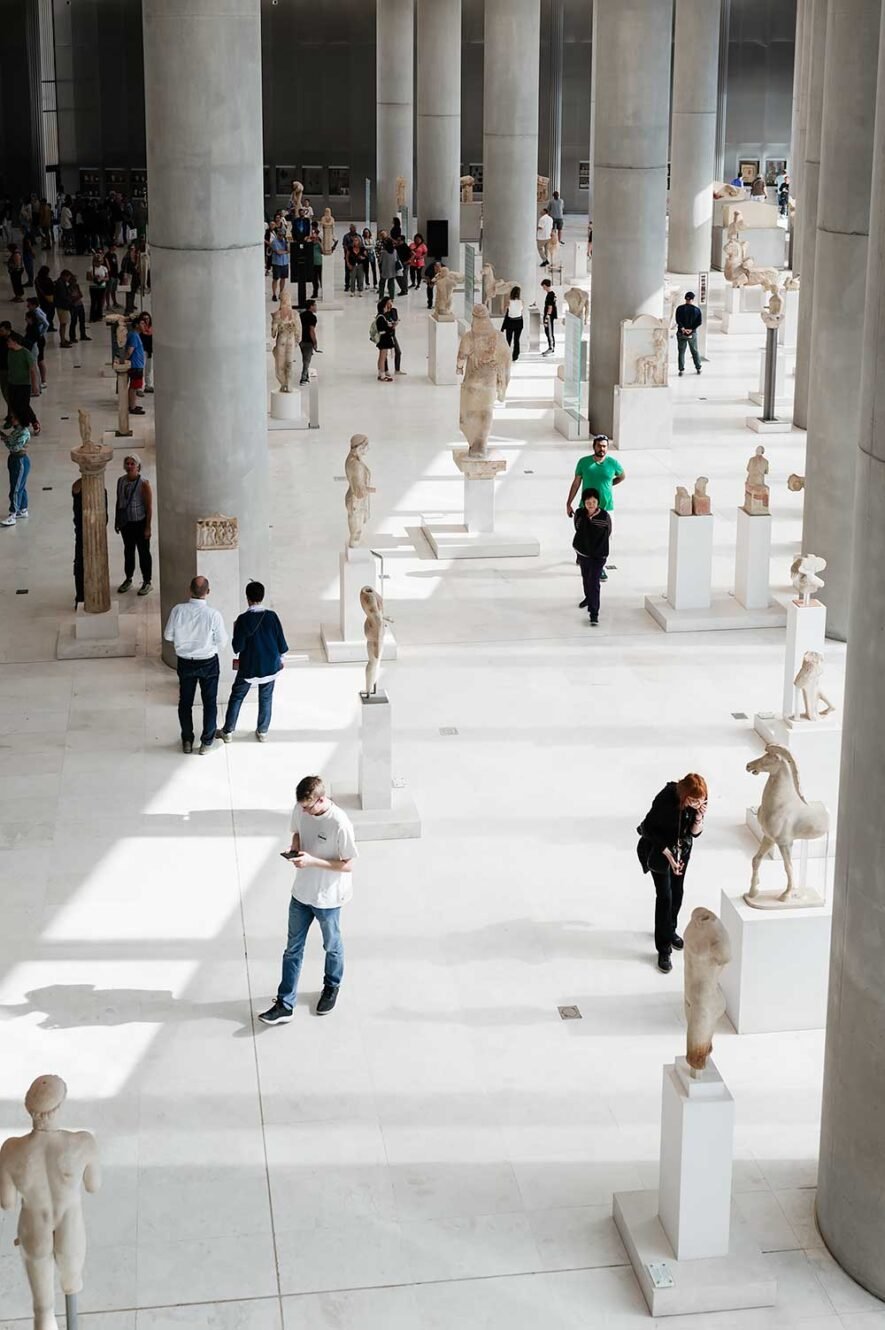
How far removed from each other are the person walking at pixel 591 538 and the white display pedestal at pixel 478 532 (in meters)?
2.48

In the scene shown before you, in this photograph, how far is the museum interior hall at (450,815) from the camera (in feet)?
25.2

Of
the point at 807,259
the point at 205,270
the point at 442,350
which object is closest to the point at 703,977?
the point at 205,270

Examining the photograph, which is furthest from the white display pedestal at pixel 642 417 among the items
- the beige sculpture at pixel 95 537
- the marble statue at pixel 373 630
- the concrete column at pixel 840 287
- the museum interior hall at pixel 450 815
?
the marble statue at pixel 373 630

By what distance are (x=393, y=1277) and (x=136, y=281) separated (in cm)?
2803

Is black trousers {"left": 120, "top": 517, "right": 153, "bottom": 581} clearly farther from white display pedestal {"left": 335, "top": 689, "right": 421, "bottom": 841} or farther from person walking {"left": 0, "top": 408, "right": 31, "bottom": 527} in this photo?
white display pedestal {"left": 335, "top": 689, "right": 421, "bottom": 841}

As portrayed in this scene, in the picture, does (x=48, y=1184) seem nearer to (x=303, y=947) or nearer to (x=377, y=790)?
(x=303, y=947)

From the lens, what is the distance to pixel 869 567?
7.21 meters

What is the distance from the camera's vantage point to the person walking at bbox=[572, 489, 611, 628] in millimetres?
15773

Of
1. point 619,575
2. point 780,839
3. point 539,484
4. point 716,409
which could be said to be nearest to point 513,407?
point 716,409

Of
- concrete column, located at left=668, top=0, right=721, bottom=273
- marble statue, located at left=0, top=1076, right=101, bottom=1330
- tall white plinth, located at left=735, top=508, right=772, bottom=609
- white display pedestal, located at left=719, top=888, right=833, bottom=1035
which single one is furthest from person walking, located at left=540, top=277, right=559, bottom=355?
marble statue, located at left=0, top=1076, right=101, bottom=1330

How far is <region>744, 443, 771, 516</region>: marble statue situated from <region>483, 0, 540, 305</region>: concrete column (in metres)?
19.4

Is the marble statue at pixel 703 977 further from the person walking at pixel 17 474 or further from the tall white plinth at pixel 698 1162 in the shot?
the person walking at pixel 17 474

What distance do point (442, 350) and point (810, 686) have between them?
16774 mm

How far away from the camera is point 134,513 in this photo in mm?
16578
